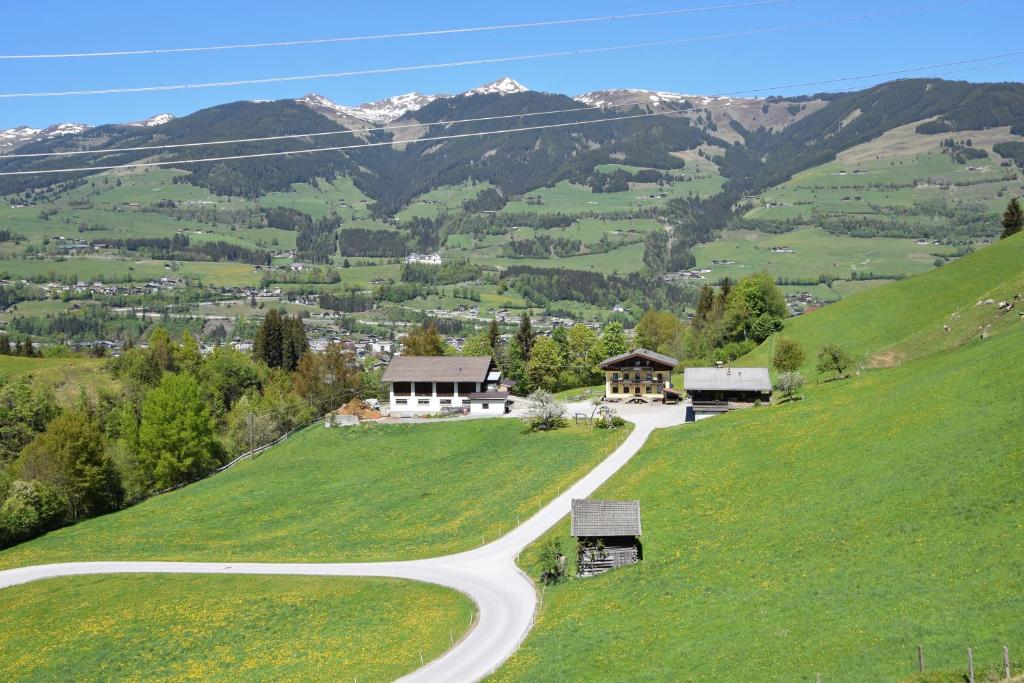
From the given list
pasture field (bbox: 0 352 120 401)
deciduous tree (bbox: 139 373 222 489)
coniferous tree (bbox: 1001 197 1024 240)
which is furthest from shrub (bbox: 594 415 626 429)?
pasture field (bbox: 0 352 120 401)

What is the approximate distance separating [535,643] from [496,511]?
871 inches

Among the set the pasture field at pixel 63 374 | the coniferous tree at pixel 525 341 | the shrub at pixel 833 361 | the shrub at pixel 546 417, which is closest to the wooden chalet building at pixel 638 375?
the shrub at pixel 546 417

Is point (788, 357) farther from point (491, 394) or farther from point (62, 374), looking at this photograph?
point (62, 374)

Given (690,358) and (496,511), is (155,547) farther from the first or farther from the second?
(690,358)

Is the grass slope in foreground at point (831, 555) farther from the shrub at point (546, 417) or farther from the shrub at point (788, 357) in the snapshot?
the shrub at point (788, 357)

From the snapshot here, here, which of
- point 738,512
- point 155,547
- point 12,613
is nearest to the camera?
point 738,512

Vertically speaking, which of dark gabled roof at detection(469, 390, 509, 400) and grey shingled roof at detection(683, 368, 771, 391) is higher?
grey shingled roof at detection(683, 368, 771, 391)

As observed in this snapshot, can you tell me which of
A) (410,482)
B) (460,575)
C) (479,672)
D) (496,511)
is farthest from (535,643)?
(410,482)

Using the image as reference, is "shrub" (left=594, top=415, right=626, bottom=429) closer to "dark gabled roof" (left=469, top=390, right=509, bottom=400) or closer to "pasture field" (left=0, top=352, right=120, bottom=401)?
"dark gabled roof" (left=469, top=390, right=509, bottom=400)

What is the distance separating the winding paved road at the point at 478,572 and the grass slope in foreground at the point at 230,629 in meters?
1.23

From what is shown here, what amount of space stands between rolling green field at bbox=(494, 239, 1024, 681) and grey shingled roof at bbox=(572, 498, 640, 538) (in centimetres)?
177

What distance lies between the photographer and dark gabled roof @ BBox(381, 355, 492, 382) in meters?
90.6

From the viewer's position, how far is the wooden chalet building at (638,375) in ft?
294

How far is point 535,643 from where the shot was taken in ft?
113
